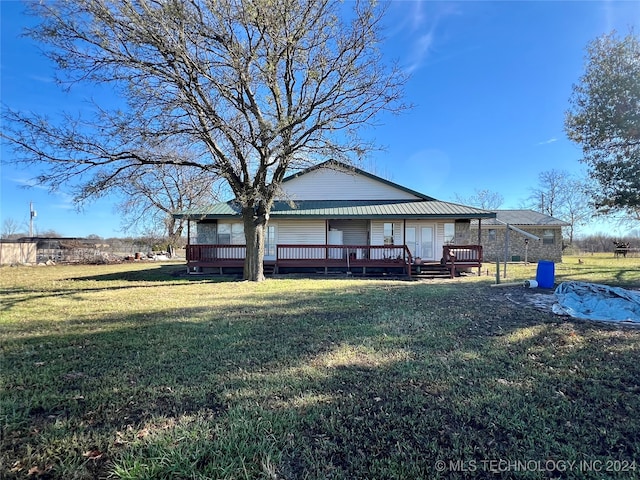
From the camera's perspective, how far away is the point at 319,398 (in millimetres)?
3115

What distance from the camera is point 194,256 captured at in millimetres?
15773

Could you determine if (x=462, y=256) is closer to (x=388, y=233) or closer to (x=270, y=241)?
(x=388, y=233)

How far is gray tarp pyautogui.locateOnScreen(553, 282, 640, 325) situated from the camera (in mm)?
6562

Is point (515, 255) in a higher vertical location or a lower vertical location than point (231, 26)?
lower

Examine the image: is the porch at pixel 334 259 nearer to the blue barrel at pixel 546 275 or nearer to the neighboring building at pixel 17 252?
the blue barrel at pixel 546 275

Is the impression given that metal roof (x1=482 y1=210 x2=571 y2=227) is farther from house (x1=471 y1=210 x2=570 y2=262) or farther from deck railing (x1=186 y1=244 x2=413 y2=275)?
deck railing (x1=186 y1=244 x2=413 y2=275)

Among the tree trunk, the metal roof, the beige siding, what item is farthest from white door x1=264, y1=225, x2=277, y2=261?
the metal roof

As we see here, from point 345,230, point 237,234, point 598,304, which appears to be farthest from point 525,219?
point 237,234

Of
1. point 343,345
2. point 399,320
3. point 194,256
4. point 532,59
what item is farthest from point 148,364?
point 532,59

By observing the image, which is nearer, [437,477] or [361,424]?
[437,477]

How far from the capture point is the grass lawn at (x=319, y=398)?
224 centimetres

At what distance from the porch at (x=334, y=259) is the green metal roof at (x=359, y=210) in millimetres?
1495

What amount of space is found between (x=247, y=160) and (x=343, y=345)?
948 centimetres

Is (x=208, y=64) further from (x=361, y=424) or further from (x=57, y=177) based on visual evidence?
(x=361, y=424)
